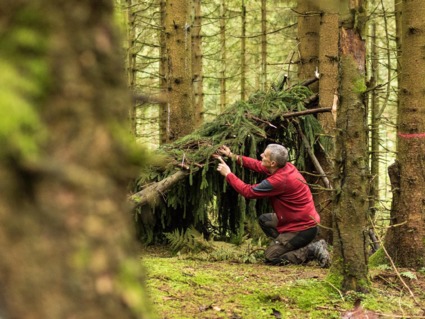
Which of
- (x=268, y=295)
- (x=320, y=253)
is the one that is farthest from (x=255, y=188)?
(x=268, y=295)

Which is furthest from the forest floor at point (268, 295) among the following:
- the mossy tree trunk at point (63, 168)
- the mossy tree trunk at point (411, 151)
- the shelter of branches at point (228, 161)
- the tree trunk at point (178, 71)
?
the tree trunk at point (178, 71)

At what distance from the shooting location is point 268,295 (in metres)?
4.23

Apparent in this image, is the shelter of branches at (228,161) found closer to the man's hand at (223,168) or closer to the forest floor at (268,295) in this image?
the man's hand at (223,168)

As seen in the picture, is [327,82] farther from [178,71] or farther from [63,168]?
[63,168]

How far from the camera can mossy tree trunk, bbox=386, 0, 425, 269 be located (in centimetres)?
558

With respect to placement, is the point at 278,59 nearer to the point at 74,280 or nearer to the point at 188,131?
the point at 188,131

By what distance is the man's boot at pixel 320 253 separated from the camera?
6.25m

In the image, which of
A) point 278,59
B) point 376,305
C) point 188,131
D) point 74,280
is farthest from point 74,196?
point 278,59

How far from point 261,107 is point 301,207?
1.83 metres

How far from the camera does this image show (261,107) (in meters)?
7.51

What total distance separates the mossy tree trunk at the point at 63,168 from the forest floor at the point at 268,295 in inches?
106

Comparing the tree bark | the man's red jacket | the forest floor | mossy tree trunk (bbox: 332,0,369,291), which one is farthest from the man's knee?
mossy tree trunk (bbox: 332,0,369,291)

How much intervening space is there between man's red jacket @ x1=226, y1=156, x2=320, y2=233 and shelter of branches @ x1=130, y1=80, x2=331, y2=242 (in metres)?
0.48

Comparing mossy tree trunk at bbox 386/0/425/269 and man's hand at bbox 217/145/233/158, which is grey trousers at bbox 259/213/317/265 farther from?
man's hand at bbox 217/145/233/158
